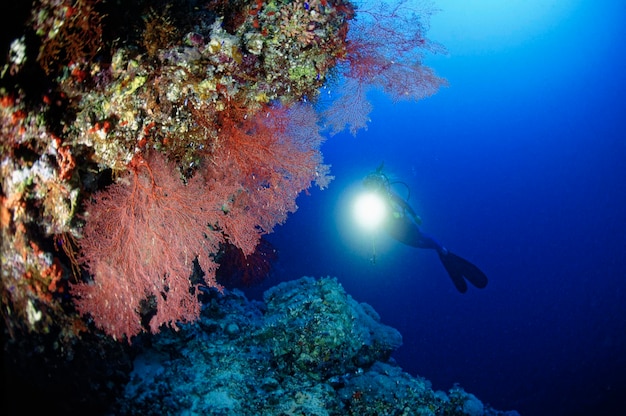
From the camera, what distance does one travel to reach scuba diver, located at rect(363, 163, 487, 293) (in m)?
9.27

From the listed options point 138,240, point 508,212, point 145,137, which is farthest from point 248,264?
point 508,212

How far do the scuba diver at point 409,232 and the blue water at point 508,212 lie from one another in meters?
1.06

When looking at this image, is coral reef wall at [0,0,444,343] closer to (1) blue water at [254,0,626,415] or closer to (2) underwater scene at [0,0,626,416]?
(2) underwater scene at [0,0,626,416]

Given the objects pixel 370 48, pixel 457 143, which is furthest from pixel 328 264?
pixel 457 143

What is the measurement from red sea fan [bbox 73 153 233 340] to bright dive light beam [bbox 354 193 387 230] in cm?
647

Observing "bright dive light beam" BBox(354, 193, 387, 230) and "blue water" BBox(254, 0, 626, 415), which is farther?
"blue water" BBox(254, 0, 626, 415)

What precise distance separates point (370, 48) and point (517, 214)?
212 feet

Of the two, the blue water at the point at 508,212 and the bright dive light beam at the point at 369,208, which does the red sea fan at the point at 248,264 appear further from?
the blue water at the point at 508,212

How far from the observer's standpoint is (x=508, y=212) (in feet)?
189

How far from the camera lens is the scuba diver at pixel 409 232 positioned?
365 inches

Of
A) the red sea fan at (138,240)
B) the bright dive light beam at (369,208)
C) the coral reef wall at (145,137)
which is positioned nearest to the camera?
the coral reef wall at (145,137)

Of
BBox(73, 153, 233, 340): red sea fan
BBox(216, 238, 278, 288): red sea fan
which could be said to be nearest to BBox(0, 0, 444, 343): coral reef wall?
BBox(73, 153, 233, 340): red sea fan

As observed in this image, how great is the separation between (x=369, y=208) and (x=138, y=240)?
22.9 ft

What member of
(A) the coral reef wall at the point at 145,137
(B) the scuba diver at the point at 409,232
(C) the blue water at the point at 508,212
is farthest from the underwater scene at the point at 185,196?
(C) the blue water at the point at 508,212
